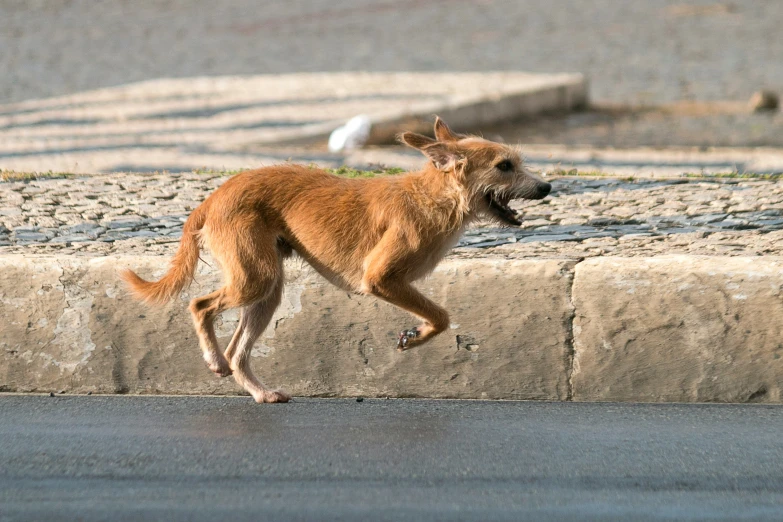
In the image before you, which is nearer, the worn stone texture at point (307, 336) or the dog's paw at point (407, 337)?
the dog's paw at point (407, 337)

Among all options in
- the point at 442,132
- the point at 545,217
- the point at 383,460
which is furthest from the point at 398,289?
the point at 545,217

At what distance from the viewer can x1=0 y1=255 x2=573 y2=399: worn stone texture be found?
5875 mm

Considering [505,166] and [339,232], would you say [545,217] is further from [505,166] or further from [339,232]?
[339,232]

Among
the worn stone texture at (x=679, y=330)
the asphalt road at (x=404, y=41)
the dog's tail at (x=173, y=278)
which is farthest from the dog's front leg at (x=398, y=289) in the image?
the asphalt road at (x=404, y=41)

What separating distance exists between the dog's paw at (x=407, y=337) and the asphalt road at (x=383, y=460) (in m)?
0.28

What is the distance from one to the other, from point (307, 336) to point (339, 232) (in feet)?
1.76

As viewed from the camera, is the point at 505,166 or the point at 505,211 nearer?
the point at 505,166

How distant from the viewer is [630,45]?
71.3ft

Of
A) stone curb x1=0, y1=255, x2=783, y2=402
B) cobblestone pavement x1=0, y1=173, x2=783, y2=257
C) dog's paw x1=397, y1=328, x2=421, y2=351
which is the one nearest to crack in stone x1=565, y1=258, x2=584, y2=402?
stone curb x1=0, y1=255, x2=783, y2=402

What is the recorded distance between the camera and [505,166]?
5766 mm

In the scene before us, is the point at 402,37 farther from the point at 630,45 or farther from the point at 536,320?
the point at 536,320

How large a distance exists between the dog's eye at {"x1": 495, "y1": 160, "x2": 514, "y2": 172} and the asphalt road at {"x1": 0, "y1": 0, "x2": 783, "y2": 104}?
36.9 ft

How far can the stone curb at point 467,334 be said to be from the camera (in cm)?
576

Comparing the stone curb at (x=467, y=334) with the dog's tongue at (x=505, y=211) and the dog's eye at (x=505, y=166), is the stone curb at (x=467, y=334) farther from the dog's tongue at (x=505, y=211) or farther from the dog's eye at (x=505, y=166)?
the dog's eye at (x=505, y=166)
